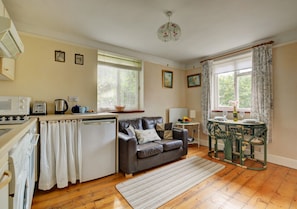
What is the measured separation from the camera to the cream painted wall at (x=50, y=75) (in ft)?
7.70

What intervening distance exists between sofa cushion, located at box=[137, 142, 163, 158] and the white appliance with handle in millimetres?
441

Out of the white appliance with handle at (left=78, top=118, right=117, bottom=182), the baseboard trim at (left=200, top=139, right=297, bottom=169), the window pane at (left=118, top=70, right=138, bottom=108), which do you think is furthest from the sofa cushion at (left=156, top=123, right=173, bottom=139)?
the baseboard trim at (left=200, top=139, right=297, bottom=169)

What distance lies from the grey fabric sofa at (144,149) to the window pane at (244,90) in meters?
1.55

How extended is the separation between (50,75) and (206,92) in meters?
3.53

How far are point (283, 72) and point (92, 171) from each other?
3870 mm

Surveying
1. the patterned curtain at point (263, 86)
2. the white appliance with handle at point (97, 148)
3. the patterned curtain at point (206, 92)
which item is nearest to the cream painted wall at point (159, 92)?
the patterned curtain at point (206, 92)

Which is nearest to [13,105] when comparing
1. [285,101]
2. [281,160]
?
[285,101]

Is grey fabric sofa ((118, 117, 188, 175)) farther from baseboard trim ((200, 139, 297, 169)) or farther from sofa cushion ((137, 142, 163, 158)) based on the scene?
baseboard trim ((200, 139, 297, 169))

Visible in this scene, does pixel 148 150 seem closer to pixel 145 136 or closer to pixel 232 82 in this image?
pixel 145 136

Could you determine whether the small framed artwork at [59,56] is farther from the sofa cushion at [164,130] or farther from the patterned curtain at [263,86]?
the patterned curtain at [263,86]

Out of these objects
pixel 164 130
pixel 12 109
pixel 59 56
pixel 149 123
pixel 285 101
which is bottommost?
pixel 164 130

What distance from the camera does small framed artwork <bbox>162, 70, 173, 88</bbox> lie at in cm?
425

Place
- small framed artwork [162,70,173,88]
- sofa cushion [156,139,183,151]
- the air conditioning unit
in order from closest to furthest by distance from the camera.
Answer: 1. the air conditioning unit
2. sofa cushion [156,139,183,151]
3. small framed artwork [162,70,173,88]

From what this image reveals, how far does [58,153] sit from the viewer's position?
210 centimetres
